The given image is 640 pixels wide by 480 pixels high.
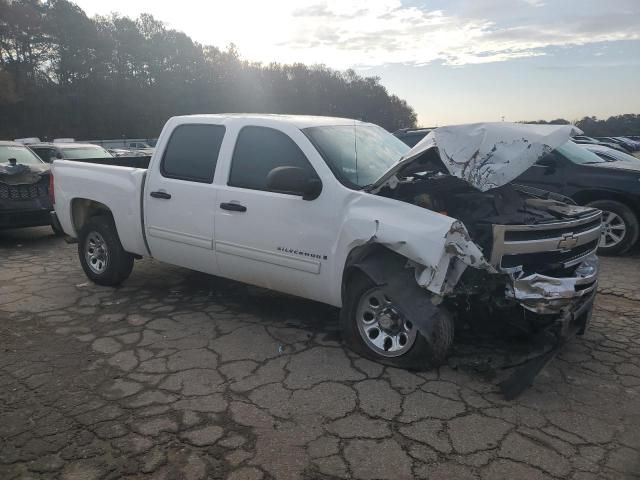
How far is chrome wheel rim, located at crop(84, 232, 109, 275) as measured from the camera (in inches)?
224

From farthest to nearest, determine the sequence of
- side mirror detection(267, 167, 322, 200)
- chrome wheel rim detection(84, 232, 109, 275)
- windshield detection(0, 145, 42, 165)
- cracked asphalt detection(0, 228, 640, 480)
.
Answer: windshield detection(0, 145, 42, 165), chrome wheel rim detection(84, 232, 109, 275), side mirror detection(267, 167, 322, 200), cracked asphalt detection(0, 228, 640, 480)

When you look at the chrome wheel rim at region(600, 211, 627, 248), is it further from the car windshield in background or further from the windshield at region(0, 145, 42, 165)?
the windshield at region(0, 145, 42, 165)

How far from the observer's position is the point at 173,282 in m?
5.96

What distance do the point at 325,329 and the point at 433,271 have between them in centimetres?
149

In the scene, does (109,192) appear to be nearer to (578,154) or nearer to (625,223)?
(578,154)

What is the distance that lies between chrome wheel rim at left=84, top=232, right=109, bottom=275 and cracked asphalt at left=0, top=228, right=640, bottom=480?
86cm

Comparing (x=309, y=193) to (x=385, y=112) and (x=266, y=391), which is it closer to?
(x=266, y=391)

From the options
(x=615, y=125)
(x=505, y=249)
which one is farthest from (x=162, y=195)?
(x=615, y=125)

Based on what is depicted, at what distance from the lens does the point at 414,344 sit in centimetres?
357

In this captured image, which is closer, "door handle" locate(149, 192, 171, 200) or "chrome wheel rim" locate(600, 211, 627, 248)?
"door handle" locate(149, 192, 171, 200)

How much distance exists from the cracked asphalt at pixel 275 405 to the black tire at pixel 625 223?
245 cm

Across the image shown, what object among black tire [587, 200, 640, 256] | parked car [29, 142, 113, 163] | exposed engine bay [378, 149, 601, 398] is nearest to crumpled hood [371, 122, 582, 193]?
exposed engine bay [378, 149, 601, 398]

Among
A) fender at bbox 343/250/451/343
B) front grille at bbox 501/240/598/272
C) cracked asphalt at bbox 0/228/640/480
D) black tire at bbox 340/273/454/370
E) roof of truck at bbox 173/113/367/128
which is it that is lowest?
cracked asphalt at bbox 0/228/640/480

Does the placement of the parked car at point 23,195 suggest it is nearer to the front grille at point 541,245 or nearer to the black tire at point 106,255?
the black tire at point 106,255
